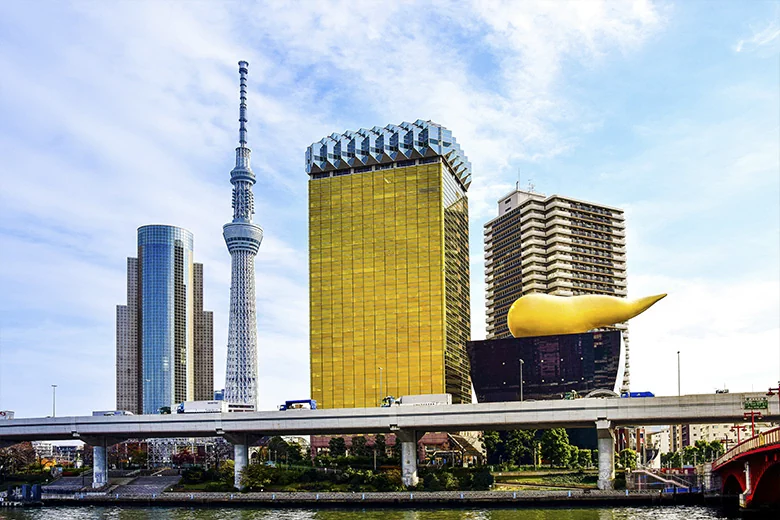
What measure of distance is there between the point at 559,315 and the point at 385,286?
49.0 meters

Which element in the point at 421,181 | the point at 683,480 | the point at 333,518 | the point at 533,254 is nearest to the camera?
the point at 333,518

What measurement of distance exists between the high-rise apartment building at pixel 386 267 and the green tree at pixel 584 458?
151ft

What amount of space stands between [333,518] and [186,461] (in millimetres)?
66156

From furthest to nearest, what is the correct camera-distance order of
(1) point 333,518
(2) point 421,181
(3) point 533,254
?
(3) point 533,254, (2) point 421,181, (1) point 333,518

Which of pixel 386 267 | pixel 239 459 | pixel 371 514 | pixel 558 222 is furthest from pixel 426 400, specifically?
pixel 558 222

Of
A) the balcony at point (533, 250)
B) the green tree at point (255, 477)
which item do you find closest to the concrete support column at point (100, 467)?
Answer: the green tree at point (255, 477)

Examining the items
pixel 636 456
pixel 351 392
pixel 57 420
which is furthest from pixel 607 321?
pixel 57 420

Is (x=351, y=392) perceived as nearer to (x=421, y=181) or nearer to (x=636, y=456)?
(x=421, y=181)

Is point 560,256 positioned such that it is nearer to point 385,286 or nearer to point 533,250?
point 533,250

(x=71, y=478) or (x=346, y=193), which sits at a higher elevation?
(x=346, y=193)

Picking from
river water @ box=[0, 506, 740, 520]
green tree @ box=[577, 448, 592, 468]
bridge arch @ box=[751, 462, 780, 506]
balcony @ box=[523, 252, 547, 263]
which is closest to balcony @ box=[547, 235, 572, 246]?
balcony @ box=[523, 252, 547, 263]

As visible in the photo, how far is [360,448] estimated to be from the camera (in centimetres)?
12081

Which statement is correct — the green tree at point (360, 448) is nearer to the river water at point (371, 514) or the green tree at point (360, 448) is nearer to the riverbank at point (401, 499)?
the riverbank at point (401, 499)

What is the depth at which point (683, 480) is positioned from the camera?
9244cm
